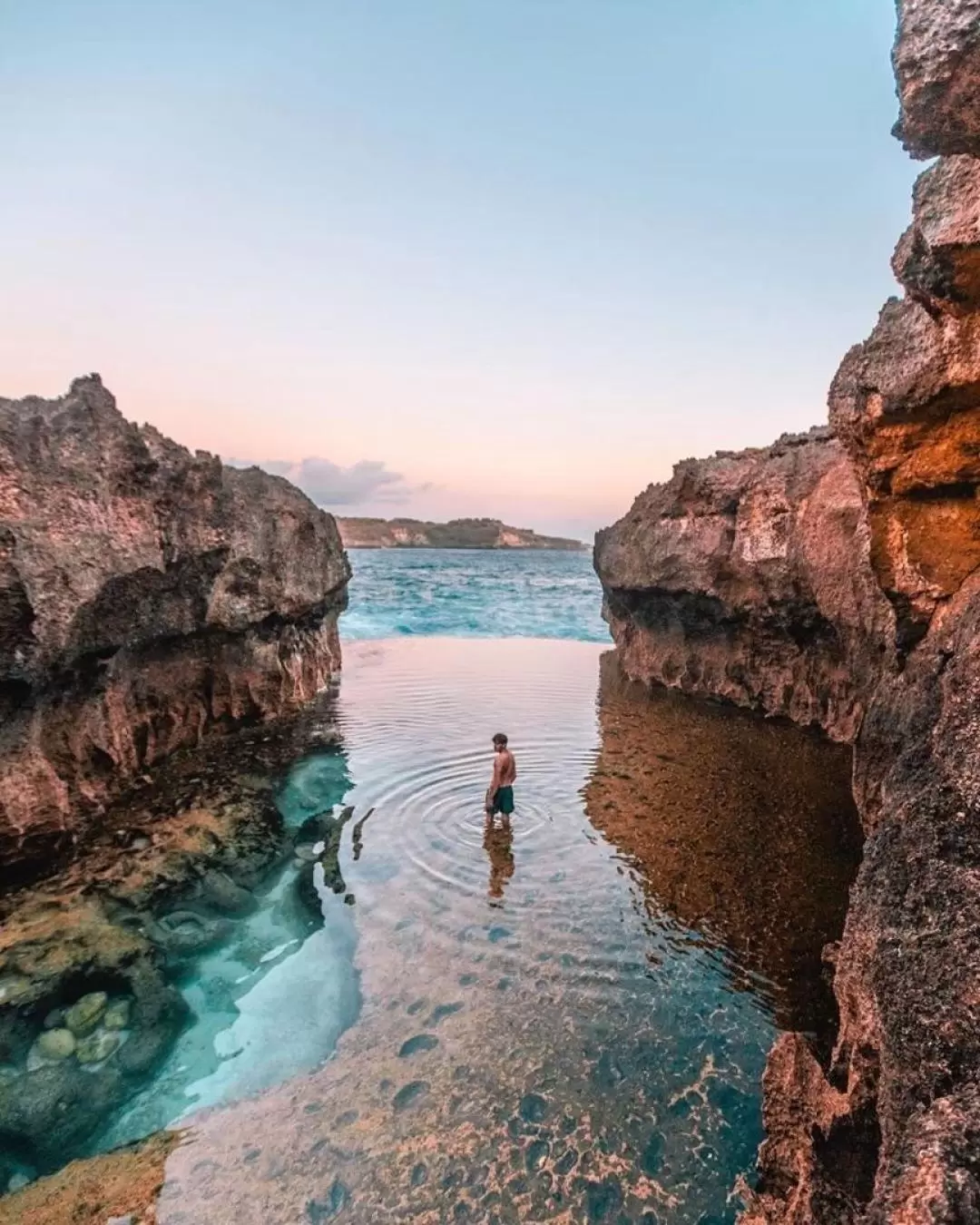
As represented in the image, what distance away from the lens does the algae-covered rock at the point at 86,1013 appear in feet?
25.8

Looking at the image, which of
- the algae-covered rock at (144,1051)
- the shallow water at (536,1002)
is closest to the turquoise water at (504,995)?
the shallow water at (536,1002)

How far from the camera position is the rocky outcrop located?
1040 centimetres

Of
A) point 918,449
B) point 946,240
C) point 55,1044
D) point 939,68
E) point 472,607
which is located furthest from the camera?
point 472,607

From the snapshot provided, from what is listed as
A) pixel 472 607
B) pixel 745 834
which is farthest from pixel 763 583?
pixel 472 607

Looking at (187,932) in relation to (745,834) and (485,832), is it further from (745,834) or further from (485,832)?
(745,834)

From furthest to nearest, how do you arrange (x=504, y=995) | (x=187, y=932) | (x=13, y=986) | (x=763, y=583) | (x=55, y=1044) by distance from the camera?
(x=763, y=583) → (x=187, y=932) → (x=504, y=995) → (x=13, y=986) → (x=55, y=1044)

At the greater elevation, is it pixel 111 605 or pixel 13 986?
pixel 111 605

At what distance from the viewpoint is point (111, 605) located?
1230 cm

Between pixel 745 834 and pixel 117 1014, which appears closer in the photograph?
pixel 117 1014

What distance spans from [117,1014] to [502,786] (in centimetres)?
688

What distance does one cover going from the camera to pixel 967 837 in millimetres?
4586

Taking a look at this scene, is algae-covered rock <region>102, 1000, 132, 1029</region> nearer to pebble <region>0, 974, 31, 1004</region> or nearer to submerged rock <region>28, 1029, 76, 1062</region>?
submerged rock <region>28, 1029, 76, 1062</region>

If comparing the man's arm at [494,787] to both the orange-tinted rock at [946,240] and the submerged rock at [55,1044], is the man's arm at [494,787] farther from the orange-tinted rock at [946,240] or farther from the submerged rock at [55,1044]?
the orange-tinted rock at [946,240]

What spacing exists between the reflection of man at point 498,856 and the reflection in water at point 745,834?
1.79 metres
